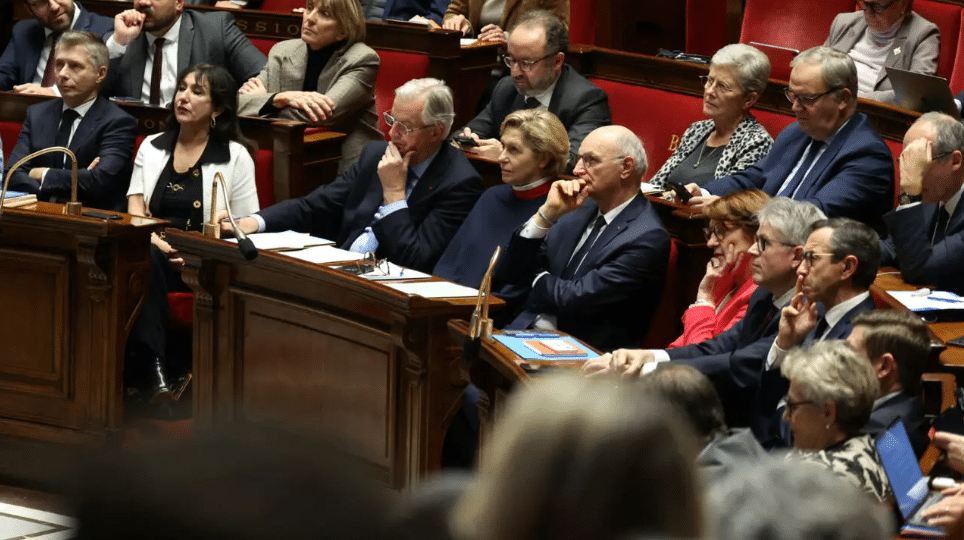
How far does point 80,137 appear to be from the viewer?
4828 millimetres

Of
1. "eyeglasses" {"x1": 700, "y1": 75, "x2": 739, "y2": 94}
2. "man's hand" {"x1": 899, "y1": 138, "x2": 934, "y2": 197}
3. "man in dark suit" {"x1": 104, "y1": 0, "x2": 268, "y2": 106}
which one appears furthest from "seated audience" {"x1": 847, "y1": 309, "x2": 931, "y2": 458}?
"man in dark suit" {"x1": 104, "y1": 0, "x2": 268, "y2": 106}

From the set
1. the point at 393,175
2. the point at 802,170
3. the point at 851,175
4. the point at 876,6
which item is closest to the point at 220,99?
the point at 393,175

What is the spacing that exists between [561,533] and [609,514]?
0.12ft

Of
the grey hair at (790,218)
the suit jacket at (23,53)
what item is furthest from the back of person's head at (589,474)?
the suit jacket at (23,53)

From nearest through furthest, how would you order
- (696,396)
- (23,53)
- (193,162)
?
(696,396), (193,162), (23,53)

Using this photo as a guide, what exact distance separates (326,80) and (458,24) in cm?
108

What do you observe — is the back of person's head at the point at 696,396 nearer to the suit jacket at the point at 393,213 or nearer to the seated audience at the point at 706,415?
the seated audience at the point at 706,415

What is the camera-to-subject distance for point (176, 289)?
15.3 feet

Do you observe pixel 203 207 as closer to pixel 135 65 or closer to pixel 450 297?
pixel 135 65

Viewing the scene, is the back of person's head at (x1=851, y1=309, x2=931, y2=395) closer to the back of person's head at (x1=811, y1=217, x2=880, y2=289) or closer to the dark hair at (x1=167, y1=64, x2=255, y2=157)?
the back of person's head at (x1=811, y1=217, x2=880, y2=289)

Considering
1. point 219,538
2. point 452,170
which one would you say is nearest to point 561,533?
point 219,538

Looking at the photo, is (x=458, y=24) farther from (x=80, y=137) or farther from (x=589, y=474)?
(x=589, y=474)

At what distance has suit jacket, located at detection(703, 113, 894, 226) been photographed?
383 cm

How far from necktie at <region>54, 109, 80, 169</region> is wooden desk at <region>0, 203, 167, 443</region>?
25.8 inches
